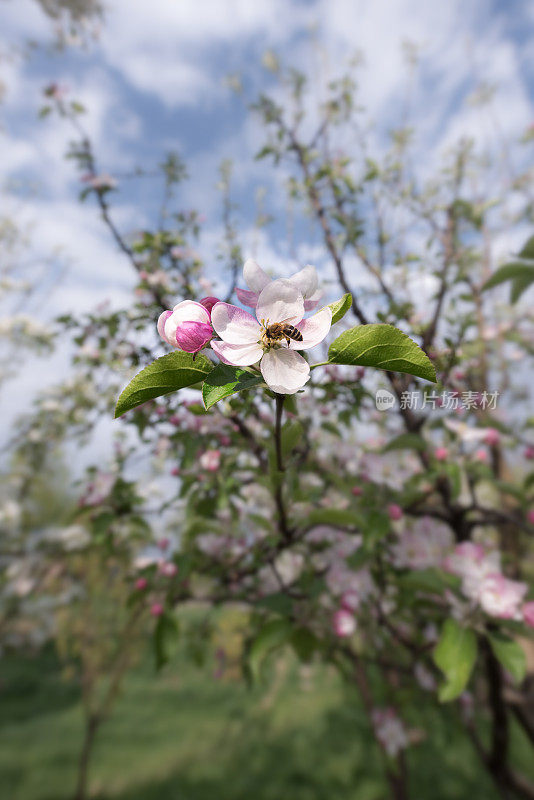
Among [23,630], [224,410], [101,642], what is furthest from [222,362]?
[23,630]

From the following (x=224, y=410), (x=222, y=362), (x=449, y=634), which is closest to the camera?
(x=222, y=362)

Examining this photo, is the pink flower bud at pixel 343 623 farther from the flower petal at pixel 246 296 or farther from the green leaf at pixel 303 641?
the flower petal at pixel 246 296

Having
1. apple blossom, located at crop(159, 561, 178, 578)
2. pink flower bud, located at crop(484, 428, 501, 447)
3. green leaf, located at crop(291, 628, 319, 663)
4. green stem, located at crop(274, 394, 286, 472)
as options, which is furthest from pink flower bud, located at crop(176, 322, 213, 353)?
pink flower bud, located at crop(484, 428, 501, 447)

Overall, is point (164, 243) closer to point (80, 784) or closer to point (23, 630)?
point (80, 784)

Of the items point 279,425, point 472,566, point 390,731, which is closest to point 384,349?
point 279,425

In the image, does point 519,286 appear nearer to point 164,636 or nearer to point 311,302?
point 311,302

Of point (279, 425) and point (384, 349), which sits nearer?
point (384, 349)
